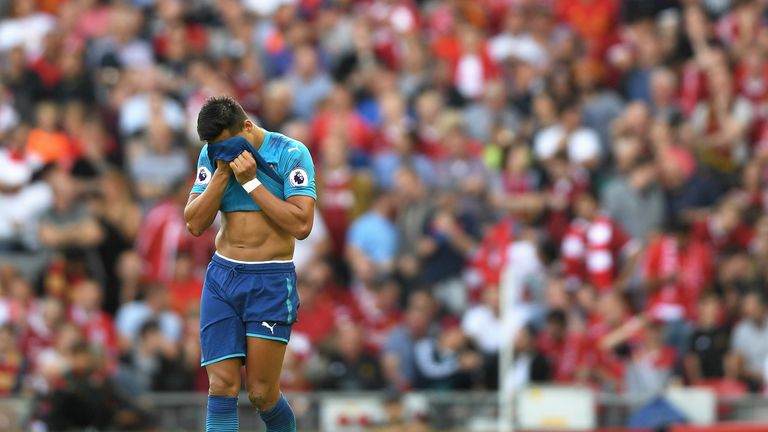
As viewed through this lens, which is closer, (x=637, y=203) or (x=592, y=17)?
(x=637, y=203)

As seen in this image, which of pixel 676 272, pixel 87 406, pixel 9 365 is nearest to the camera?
pixel 87 406

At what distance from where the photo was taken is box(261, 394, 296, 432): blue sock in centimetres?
1087

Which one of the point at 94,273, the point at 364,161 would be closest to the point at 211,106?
the point at 94,273

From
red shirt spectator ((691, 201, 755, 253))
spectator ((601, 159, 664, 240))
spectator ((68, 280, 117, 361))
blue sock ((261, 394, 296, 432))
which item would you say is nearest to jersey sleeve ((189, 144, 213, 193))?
blue sock ((261, 394, 296, 432))

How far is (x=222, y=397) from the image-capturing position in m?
10.5

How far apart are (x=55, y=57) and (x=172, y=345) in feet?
16.7

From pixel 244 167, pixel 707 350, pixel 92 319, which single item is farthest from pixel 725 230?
pixel 244 167

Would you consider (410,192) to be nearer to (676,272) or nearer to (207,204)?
(676,272)

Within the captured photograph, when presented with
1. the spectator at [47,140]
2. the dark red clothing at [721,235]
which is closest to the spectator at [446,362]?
the dark red clothing at [721,235]

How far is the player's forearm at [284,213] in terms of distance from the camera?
10.5 metres

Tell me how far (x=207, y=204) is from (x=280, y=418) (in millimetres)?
1562

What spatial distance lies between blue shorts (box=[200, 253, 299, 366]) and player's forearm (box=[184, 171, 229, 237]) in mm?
357

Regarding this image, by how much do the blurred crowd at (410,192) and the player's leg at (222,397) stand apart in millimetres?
6105

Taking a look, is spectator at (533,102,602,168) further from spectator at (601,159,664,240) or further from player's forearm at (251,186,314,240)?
player's forearm at (251,186,314,240)
